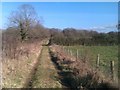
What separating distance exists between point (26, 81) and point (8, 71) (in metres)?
2.40

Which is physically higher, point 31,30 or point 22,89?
point 22,89

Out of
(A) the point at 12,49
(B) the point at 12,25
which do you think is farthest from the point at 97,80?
(B) the point at 12,25

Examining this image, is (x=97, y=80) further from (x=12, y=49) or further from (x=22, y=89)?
(x=12, y=49)

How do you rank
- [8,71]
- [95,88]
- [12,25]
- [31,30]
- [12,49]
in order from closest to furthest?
[95,88]
[8,71]
[12,49]
[12,25]
[31,30]

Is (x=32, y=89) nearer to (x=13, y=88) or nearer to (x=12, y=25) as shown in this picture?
(x=13, y=88)

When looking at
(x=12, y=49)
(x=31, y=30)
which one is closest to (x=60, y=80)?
(x=12, y=49)

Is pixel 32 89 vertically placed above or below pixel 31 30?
above

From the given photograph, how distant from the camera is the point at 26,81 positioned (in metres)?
14.1

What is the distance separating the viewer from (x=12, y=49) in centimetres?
2398

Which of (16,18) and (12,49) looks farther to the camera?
(16,18)

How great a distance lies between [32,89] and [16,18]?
49.6m

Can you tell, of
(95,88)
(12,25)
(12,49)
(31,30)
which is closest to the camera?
(95,88)

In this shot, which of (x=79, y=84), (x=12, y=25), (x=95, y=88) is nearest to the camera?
(x=95, y=88)

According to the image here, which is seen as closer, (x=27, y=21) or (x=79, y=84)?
(x=79, y=84)
